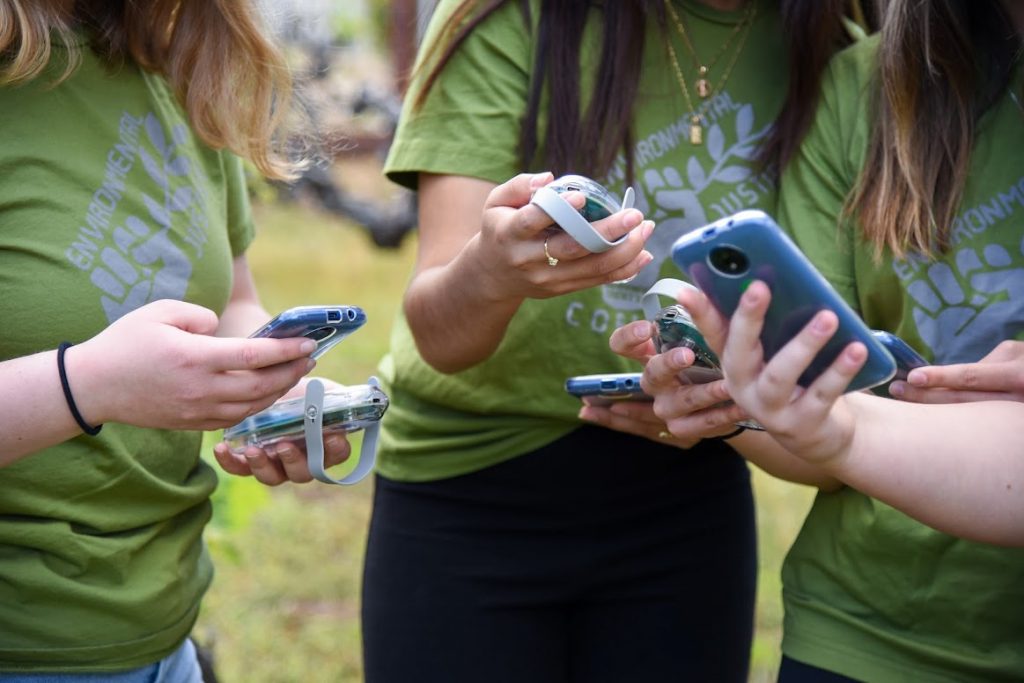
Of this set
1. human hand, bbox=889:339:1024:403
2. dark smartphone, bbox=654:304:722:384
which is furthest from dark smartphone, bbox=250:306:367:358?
human hand, bbox=889:339:1024:403

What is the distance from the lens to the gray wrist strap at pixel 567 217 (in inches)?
53.2

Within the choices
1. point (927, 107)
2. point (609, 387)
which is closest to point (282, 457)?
point (609, 387)

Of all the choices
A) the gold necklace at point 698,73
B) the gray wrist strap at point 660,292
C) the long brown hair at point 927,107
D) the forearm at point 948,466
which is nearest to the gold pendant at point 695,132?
the gold necklace at point 698,73

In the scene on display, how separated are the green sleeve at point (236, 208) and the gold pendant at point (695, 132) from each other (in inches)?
28.2

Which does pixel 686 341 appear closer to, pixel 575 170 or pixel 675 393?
pixel 675 393

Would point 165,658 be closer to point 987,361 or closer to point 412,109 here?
point 412,109

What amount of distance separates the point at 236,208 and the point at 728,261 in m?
1.03

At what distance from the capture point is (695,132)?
6.16ft

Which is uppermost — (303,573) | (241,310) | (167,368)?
(167,368)

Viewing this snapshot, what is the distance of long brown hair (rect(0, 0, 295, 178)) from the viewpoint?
165 centimetres

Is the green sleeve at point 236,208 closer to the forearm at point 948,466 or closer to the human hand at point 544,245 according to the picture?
the human hand at point 544,245

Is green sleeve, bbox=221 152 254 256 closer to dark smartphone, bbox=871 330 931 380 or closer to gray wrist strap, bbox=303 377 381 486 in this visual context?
gray wrist strap, bbox=303 377 381 486

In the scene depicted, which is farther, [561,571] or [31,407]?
[561,571]

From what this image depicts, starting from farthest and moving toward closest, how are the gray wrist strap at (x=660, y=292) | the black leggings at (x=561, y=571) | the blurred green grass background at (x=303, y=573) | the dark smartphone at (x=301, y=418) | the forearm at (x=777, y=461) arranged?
1. the blurred green grass background at (x=303, y=573)
2. the black leggings at (x=561, y=571)
3. the forearm at (x=777, y=461)
4. the dark smartphone at (x=301, y=418)
5. the gray wrist strap at (x=660, y=292)
